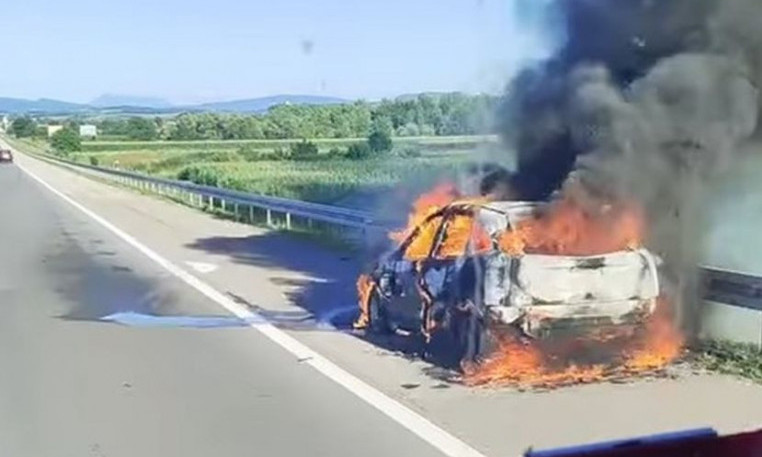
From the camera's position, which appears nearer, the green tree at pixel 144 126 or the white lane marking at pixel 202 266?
the white lane marking at pixel 202 266

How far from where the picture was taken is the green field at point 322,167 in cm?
1316

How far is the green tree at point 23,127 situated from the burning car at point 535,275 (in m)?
160

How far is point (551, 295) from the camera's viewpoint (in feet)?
28.9

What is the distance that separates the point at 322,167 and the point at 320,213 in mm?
12078

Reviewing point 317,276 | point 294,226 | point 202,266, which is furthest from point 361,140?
point 294,226

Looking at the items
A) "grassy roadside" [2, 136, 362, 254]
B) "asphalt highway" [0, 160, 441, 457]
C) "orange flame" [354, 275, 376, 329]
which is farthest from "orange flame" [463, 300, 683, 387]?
"grassy roadside" [2, 136, 362, 254]

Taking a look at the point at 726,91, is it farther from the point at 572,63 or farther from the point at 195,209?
the point at 195,209

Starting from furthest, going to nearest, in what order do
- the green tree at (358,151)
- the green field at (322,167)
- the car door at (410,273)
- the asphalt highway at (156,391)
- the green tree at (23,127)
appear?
1. the green tree at (23,127)
2. the green tree at (358,151)
3. the green field at (322,167)
4. the car door at (410,273)
5. the asphalt highway at (156,391)

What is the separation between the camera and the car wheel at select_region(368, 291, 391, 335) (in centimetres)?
1116

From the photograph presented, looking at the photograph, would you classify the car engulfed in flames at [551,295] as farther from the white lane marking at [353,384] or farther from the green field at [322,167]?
the green field at [322,167]

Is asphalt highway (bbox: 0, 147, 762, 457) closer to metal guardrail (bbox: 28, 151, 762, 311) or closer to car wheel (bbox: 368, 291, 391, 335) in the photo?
car wheel (bbox: 368, 291, 391, 335)

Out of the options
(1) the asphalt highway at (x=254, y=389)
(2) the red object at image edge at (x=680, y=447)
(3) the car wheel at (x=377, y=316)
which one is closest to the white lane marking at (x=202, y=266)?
(1) the asphalt highway at (x=254, y=389)

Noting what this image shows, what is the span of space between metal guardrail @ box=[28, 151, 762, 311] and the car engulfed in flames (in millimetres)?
527

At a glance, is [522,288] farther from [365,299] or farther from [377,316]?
[365,299]
